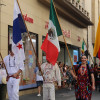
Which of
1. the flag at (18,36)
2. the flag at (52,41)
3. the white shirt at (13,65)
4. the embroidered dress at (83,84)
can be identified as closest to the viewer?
the embroidered dress at (83,84)

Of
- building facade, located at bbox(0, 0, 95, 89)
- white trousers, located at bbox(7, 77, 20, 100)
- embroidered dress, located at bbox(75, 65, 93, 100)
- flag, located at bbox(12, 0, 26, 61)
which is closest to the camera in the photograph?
embroidered dress, located at bbox(75, 65, 93, 100)

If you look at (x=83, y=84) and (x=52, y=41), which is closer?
(x=83, y=84)

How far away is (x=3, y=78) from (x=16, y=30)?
1678 millimetres

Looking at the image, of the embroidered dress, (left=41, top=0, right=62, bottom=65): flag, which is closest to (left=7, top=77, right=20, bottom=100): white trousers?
(left=41, top=0, right=62, bottom=65): flag

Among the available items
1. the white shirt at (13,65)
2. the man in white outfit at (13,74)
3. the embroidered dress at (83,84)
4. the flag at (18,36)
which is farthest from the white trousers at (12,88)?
the embroidered dress at (83,84)

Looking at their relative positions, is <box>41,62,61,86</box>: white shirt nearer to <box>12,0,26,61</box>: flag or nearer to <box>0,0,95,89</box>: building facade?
<box>12,0,26,61</box>: flag

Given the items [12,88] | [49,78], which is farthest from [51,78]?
[12,88]

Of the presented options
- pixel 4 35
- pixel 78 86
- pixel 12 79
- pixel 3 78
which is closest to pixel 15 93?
pixel 12 79

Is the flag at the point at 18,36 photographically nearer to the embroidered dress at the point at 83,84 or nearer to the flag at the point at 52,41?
the flag at the point at 52,41

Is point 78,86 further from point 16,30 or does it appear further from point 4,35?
point 4,35

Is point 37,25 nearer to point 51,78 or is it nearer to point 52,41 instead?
point 52,41

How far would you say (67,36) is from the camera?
22.7 metres

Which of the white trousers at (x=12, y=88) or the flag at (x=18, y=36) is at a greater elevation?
the flag at (x=18, y=36)

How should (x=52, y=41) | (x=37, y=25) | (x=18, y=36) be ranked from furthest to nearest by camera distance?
1. (x=37, y=25)
2. (x=52, y=41)
3. (x=18, y=36)
